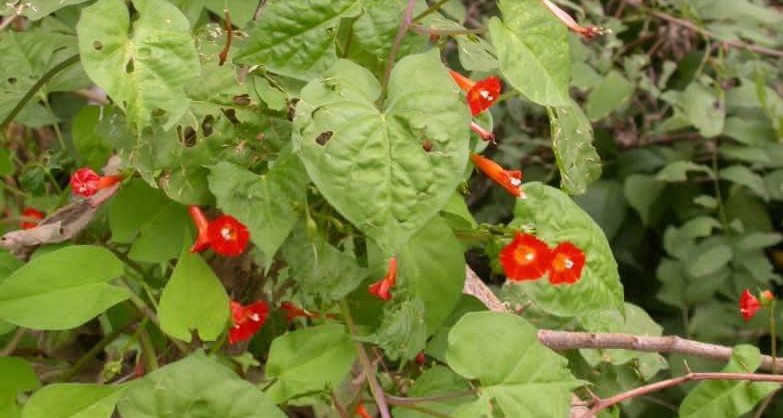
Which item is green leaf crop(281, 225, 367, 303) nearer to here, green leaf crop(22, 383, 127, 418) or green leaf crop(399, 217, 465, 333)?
green leaf crop(399, 217, 465, 333)

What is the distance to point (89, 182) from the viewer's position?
979 mm

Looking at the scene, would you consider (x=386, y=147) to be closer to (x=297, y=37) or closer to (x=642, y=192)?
(x=297, y=37)

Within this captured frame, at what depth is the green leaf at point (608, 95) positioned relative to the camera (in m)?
2.10

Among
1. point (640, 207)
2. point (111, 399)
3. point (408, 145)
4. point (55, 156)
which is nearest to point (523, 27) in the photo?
point (408, 145)

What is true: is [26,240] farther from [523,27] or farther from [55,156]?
[523,27]

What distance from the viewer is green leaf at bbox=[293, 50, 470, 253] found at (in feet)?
2.61

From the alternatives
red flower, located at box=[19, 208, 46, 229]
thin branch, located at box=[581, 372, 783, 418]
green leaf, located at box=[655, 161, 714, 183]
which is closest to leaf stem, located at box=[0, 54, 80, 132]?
red flower, located at box=[19, 208, 46, 229]

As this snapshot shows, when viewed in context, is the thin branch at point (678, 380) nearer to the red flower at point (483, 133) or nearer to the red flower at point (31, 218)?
the red flower at point (483, 133)

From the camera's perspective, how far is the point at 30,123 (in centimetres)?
140

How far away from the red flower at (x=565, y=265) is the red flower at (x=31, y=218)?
60cm

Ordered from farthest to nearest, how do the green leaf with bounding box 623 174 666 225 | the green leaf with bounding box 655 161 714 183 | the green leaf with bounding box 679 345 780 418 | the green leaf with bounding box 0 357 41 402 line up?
the green leaf with bounding box 623 174 666 225 < the green leaf with bounding box 655 161 714 183 < the green leaf with bounding box 679 345 780 418 < the green leaf with bounding box 0 357 41 402

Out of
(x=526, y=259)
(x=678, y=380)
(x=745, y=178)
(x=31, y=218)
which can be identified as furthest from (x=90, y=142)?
(x=745, y=178)

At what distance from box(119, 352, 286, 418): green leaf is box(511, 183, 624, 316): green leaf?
30 centimetres

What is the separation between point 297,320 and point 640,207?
1219mm
